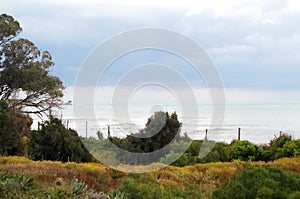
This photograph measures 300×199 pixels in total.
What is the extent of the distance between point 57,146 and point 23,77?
14733mm

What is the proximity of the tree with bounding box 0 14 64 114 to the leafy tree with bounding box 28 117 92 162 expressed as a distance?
1332cm

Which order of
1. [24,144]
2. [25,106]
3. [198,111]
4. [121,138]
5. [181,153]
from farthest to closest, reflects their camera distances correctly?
[25,106]
[24,144]
[121,138]
[181,153]
[198,111]

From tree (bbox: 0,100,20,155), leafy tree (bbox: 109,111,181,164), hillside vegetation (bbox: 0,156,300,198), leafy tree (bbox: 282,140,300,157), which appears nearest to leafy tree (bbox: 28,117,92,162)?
leafy tree (bbox: 109,111,181,164)

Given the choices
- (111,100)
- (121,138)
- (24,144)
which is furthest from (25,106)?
(111,100)

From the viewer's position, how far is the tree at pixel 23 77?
25.9 meters

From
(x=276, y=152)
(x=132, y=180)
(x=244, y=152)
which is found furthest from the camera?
(x=276, y=152)

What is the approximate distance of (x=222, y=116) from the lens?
940cm

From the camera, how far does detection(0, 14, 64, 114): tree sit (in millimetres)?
25891

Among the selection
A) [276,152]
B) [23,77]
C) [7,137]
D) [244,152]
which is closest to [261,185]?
[244,152]

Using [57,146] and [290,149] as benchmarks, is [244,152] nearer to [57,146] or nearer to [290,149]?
[290,149]

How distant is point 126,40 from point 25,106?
750 inches

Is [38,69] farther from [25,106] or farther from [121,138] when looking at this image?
[121,138]

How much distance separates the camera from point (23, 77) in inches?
1021

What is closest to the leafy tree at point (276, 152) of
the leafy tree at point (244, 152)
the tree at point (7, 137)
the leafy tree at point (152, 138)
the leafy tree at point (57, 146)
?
the leafy tree at point (244, 152)
